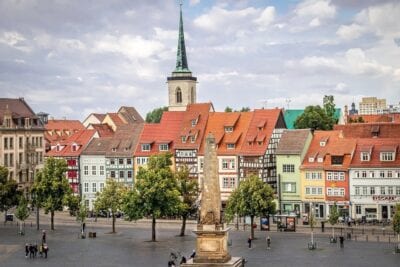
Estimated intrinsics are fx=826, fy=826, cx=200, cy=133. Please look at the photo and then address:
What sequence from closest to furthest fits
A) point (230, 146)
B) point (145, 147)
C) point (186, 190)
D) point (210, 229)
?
point (210, 229) → point (186, 190) → point (230, 146) → point (145, 147)

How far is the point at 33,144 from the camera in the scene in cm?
14225

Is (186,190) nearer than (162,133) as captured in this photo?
Yes

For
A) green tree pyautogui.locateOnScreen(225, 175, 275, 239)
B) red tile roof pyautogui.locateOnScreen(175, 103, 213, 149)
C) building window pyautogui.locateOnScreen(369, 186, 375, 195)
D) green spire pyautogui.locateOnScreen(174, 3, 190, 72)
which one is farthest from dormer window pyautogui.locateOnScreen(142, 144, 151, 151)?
green spire pyautogui.locateOnScreen(174, 3, 190, 72)

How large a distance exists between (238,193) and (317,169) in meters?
19.8

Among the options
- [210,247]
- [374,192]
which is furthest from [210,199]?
[374,192]

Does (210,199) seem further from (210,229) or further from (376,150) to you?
(376,150)

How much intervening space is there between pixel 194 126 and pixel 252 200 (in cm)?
3142

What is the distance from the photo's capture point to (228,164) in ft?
364

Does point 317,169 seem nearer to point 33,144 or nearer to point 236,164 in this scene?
point 236,164

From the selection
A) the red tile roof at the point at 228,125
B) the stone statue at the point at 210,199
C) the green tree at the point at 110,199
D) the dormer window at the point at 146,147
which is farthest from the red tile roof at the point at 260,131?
the stone statue at the point at 210,199

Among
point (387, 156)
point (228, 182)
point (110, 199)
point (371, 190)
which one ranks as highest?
point (387, 156)

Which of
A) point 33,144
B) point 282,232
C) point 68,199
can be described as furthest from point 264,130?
point 33,144

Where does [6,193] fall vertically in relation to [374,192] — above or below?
above

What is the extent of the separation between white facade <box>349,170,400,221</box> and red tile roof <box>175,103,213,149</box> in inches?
906
